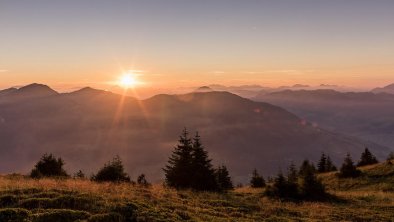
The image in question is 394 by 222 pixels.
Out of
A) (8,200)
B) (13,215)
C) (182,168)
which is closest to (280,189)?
(182,168)

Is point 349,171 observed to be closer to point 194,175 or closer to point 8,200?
point 194,175

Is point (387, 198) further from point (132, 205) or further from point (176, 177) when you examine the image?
point (132, 205)

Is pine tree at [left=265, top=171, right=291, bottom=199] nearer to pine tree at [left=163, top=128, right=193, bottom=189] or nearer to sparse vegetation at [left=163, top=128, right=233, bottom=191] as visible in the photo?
sparse vegetation at [left=163, top=128, right=233, bottom=191]

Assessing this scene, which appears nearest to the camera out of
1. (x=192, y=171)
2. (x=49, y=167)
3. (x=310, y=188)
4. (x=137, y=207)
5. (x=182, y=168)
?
(x=137, y=207)

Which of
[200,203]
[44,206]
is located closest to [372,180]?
[200,203]

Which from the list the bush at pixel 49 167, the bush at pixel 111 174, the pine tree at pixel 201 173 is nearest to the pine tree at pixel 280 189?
the pine tree at pixel 201 173

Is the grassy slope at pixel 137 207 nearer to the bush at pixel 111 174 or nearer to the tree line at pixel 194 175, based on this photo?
the tree line at pixel 194 175

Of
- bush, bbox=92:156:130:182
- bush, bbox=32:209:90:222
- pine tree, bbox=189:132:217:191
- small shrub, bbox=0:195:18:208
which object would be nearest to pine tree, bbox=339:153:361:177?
pine tree, bbox=189:132:217:191

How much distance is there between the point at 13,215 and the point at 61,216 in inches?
→ 74.6

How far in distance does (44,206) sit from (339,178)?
145 ft

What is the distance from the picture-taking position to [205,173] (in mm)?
35719

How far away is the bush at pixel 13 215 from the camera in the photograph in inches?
635

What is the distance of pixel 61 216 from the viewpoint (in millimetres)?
16906

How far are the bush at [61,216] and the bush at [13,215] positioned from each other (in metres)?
0.49
